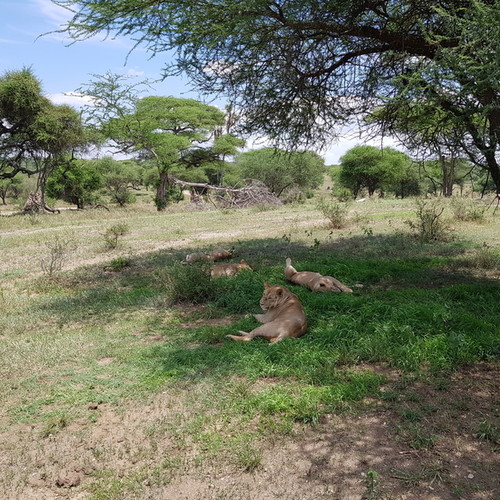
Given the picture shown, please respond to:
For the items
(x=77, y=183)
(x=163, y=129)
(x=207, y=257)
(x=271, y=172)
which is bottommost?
(x=207, y=257)

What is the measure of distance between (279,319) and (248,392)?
56.9 inches

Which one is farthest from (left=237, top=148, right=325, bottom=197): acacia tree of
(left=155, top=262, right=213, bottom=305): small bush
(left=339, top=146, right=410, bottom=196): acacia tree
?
(left=155, top=262, right=213, bottom=305): small bush

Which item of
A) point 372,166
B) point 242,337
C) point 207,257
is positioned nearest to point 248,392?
point 242,337

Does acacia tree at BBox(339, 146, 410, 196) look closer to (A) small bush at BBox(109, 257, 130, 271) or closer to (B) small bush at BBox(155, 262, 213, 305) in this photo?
(A) small bush at BBox(109, 257, 130, 271)

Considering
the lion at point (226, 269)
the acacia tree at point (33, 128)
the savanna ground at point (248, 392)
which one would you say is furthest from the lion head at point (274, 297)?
the acacia tree at point (33, 128)

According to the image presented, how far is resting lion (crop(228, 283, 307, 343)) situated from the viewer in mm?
5074

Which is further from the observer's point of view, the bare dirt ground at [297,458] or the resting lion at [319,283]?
the resting lion at [319,283]

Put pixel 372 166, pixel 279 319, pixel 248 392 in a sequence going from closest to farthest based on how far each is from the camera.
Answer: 1. pixel 248 392
2. pixel 279 319
3. pixel 372 166

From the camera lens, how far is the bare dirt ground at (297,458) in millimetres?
2773

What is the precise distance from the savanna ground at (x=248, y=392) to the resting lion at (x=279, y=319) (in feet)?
0.59

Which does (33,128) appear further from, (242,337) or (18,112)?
(242,337)

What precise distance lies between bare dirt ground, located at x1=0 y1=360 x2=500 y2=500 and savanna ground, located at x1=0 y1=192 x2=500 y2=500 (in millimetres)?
12

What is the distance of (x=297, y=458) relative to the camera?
3.06 m

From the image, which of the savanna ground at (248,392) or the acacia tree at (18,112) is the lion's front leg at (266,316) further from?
the acacia tree at (18,112)
